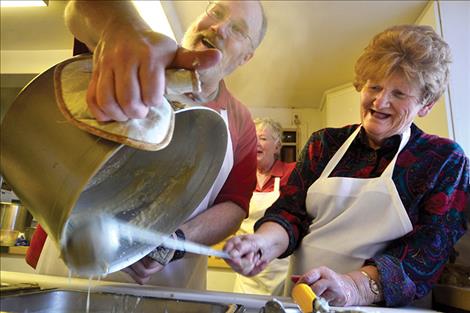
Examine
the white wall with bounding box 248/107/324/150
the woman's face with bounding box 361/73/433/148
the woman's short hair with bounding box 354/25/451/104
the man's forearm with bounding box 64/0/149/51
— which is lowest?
the white wall with bounding box 248/107/324/150

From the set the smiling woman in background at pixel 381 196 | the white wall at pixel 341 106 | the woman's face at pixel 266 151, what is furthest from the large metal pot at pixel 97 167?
the woman's face at pixel 266 151

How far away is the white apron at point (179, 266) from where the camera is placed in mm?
643

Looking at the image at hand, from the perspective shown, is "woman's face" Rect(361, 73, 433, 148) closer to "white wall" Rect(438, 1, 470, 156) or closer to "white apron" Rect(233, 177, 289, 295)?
"white apron" Rect(233, 177, 289, 295)

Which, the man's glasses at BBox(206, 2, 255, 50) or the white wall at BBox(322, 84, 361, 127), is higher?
the man's glasses at BBox(206, 2, 255, 50)

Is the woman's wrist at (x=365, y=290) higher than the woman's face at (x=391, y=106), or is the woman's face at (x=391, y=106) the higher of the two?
the woman's face at (x=391, y=106)

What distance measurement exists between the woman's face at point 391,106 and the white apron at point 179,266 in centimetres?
27

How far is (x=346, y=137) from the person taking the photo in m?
0.75

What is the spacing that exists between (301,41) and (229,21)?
1.09 metres

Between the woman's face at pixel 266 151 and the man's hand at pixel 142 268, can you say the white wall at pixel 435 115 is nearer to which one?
the woman's face at pixel 266 151

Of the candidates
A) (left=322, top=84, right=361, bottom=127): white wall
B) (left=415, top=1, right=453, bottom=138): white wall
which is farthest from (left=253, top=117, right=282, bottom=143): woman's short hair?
(left=415, top=1, right=453, bottom=138): white wall

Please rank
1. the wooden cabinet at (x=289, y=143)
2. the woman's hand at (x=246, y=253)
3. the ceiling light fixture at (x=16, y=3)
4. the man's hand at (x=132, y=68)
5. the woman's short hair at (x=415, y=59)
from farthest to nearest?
the ceiling light fixture at (x=16, y=3), the wooden cabinet at (x=289, y=143), the woman's short hair at (x=415, y=59), the woman's hand at (x=246, y=253), the man's hand at (x=132, y=68)

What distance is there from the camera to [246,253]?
0.56 m

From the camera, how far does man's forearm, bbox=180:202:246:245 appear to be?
0.63 metres

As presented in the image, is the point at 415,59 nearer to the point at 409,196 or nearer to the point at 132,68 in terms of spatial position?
the point at 409,196
